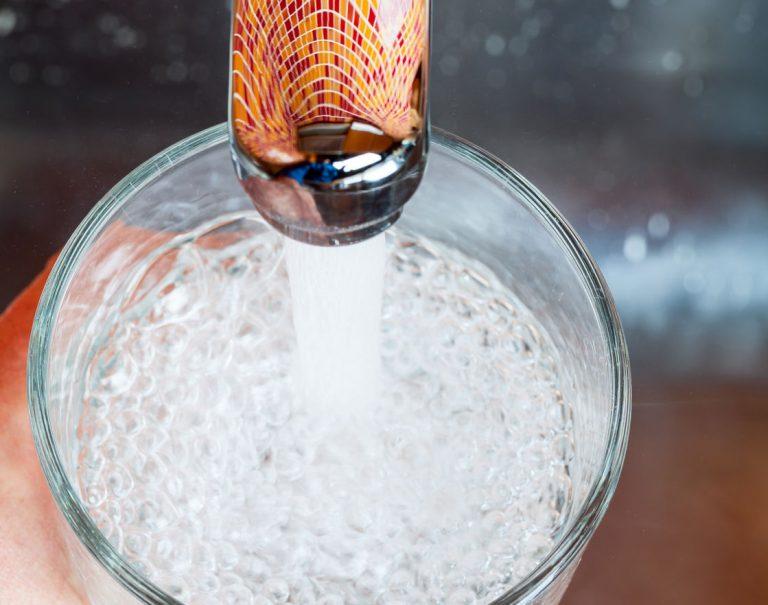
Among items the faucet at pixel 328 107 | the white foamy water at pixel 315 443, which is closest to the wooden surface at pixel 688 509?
the white foamy water at pixel 315 443

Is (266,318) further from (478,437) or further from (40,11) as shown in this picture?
(40,11)

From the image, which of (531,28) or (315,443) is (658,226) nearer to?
(531,28)

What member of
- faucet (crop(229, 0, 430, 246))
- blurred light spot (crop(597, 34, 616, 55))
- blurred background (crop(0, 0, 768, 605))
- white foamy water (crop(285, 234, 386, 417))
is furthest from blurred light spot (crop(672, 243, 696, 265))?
faucet (crop(229, 0, 430, 246))

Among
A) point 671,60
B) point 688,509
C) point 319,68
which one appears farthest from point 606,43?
point 319,68

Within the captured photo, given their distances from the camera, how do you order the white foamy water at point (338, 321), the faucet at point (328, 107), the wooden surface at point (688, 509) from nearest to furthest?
the faucet at point (328, 107)
the white foamy water at point (338, 321)
the wooden surface at point (688, 509)

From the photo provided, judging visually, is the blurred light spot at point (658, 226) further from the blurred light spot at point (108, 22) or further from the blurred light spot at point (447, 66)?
the blurred light spot at point (108, 22)

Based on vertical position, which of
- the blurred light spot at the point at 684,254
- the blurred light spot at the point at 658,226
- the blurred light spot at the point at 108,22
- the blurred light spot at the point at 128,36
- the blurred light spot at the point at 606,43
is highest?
the blurred light spot at the point at 606,43

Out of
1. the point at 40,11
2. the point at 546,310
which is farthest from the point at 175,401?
the point at 40,11
